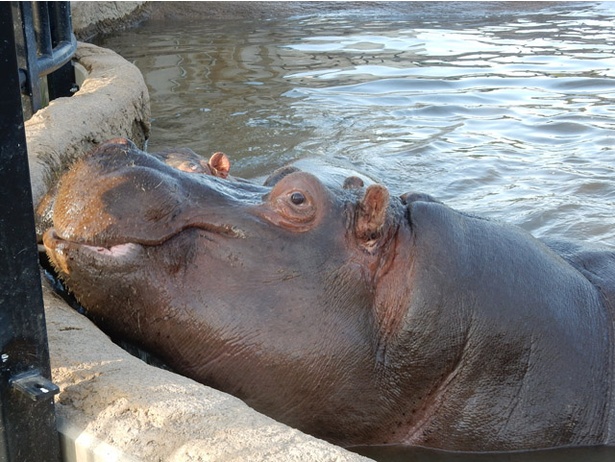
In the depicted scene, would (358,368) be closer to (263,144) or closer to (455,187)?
(455,187)

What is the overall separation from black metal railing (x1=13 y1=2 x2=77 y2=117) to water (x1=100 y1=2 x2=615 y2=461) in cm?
117

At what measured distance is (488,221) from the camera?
3209 millimetres

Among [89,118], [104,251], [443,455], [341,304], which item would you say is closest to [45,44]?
[89,118]

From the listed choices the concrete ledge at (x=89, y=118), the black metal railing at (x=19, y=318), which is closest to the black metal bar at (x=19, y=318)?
the black metal railing at (x=19, y=318)

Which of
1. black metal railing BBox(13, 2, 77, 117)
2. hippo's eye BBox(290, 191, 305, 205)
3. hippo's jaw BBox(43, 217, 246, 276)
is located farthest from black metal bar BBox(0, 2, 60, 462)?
black metal railing BBox(13, 2, 77, 117)

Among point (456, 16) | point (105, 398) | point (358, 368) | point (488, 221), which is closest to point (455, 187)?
point (488, 221)

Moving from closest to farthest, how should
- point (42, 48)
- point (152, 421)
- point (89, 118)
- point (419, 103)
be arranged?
1. point (152, 421)
2. point (89, 118)
3. point (42, 48)
4. point (419, 103)

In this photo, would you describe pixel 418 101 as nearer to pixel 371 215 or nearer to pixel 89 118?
pixel 89 118

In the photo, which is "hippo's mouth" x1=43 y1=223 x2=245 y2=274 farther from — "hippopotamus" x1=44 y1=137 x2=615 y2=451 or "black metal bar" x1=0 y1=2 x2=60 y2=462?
"black metal bar" x1=0 y1=2 x2=60 y2=462

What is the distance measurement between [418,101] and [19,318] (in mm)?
7529

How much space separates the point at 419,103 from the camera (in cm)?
940

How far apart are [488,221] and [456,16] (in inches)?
494

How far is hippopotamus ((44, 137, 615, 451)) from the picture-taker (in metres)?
2.73

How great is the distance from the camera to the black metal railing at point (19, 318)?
2205 millimetres
